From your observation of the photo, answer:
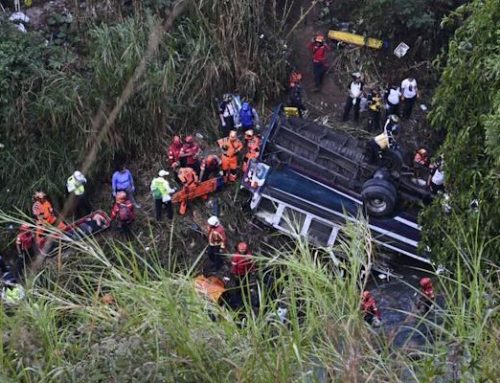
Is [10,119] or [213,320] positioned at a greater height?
[213,320]

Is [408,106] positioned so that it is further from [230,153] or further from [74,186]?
[74,186]

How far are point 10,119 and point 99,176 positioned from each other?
1.67m

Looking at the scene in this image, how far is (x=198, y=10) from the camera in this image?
44.0ft

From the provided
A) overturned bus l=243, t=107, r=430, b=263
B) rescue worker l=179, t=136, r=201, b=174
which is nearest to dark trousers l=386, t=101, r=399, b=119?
overturned bus l=243, t=107, r=430, b=263

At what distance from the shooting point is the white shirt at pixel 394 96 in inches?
519

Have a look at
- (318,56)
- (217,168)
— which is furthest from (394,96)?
(217,168)

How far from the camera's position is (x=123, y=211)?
11.4 metres

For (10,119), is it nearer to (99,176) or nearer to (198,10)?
(99,176)

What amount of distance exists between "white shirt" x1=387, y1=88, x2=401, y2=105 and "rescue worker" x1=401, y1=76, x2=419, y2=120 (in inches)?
4.4

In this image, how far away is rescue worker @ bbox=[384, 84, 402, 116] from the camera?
519 inches

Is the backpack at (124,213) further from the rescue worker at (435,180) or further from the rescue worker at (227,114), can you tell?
the rescue worker at (435,180)

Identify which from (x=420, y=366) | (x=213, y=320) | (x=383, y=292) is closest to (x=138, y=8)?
(x=383, y=292)

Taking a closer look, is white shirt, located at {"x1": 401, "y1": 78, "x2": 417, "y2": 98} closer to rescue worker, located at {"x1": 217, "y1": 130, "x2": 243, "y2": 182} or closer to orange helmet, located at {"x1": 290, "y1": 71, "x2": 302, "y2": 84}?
orange helmet, located at {"x1": 290, "y1": 71, "x2": 302, "y2": 84}

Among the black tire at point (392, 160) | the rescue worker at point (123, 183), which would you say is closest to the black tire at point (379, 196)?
the black tire at point (392, 160)
